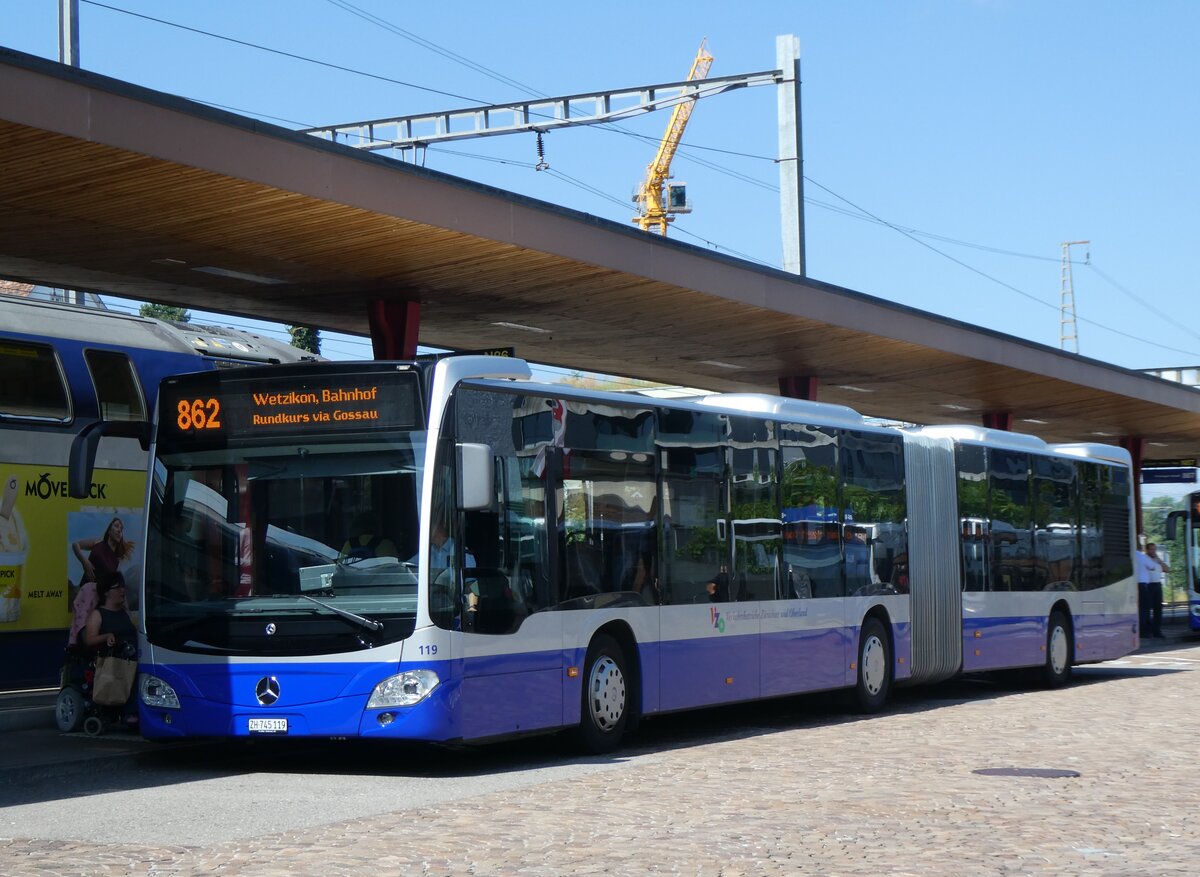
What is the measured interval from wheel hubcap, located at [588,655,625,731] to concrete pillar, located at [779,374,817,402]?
16248 mm

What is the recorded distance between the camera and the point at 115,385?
19234 mm

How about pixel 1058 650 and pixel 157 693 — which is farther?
pixel 1058 650

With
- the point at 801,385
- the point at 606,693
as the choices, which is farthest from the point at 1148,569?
the point at 606,693

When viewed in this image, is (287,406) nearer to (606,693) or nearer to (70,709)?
(606,693)

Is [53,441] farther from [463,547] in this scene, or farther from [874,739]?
[874,739]

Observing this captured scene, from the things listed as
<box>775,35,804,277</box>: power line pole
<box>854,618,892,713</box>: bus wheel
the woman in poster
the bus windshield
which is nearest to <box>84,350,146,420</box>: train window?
the woman in poster

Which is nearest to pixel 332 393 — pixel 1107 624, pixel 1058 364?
pixel 1107 624

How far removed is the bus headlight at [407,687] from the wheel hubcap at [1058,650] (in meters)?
13.2

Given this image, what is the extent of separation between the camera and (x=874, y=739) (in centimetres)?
1492

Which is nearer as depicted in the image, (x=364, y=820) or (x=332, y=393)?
(x=364, y=820)

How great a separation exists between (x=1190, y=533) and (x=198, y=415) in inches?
1182

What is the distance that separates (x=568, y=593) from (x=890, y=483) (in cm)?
726

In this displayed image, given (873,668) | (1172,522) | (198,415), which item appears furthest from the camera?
(1172,522)

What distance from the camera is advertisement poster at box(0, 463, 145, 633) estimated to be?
1766 cm
